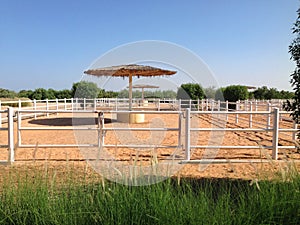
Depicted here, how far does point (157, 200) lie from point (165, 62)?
3.19 metres

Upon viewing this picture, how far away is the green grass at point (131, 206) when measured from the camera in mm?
1878

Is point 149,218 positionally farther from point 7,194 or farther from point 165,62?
point 165,62

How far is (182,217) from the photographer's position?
187 cm

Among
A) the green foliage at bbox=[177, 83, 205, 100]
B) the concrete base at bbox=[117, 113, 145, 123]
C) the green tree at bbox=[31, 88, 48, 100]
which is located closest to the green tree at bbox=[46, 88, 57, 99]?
the green tree at bbox=[31, 88, 48, 100]

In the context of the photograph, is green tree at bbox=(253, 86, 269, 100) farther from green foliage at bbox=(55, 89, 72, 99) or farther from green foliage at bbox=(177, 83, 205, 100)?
green foliage at bbox=(55, 89, 72, 99)

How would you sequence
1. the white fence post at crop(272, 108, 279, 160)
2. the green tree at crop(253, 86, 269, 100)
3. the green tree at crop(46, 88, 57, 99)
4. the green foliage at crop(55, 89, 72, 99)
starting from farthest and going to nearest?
the green tree at crop(253, 86, 269, 100), the green foliage at crop(55, 89, 72, 99), the green tree at crop(46, 88, 57, 99), the white fence post at crop(272, 108, 279, 160)

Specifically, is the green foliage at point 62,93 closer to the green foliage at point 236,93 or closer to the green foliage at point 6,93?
the green foliage at point 6,93

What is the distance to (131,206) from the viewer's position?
1.96 m

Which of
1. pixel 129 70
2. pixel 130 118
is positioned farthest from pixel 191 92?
pixel 129 70

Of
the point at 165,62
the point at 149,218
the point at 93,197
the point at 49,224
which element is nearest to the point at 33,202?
the point at 49,224

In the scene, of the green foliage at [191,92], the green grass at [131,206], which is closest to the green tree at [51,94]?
the green foliage at [191,92]

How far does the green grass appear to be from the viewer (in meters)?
1.88

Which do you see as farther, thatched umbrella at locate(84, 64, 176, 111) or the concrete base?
the concrete base

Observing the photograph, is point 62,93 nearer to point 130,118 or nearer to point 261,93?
point 130,118
